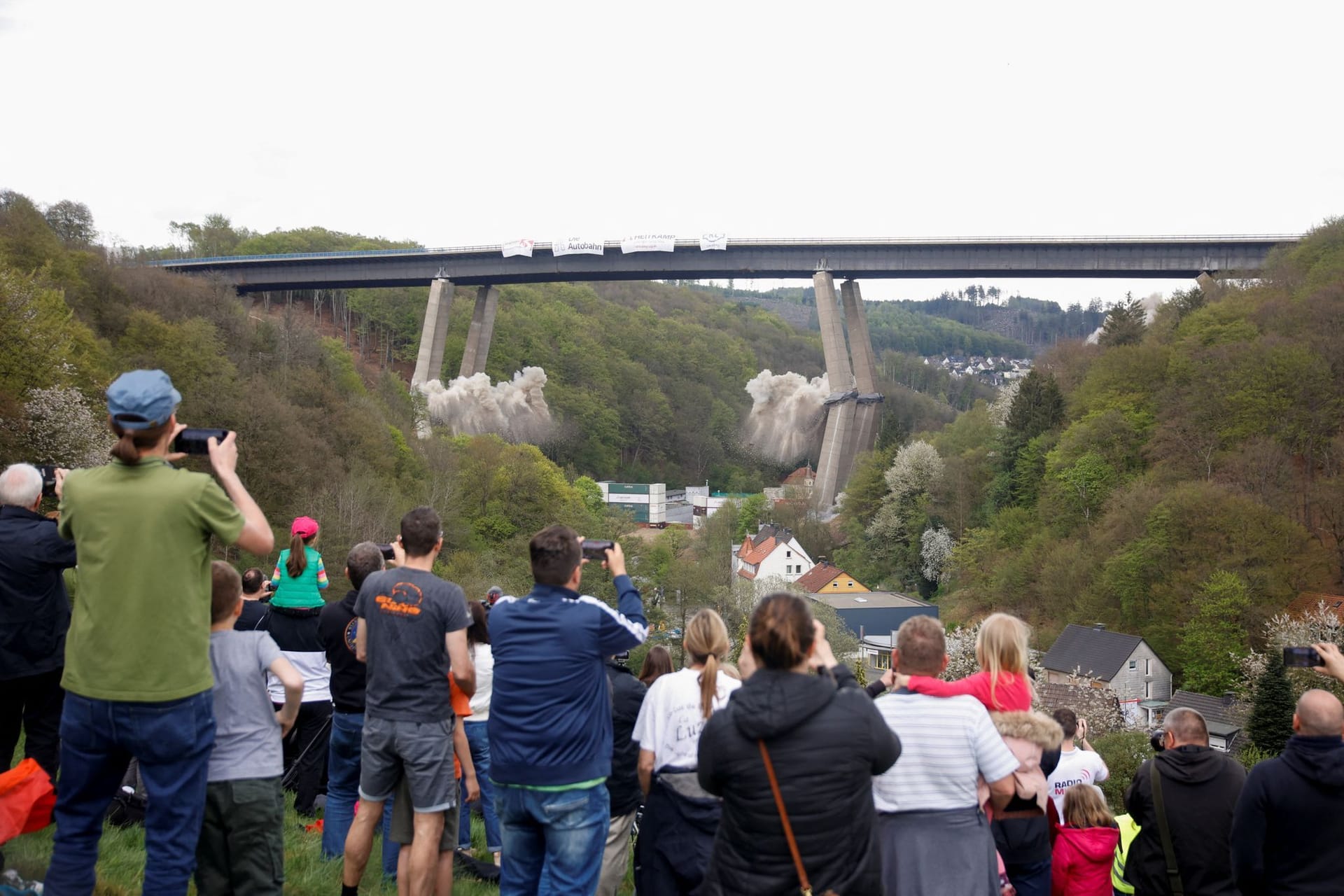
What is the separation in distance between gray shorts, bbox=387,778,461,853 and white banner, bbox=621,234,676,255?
52.6 metres

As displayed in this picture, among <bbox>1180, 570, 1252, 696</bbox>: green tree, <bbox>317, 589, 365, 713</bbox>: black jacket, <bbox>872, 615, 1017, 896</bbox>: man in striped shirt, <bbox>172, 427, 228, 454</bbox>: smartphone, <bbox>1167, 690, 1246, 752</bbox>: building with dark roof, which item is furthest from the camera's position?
<bbox>1180, 570, 1252, 696</bbox>: green tree

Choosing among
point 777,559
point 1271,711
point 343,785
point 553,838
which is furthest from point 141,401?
point 777,559

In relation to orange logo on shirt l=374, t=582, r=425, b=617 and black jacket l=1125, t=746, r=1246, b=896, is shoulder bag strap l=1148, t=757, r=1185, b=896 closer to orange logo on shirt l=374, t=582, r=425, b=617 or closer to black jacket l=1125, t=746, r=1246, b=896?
black jacket l=1125, t=746, r=1246, b=896

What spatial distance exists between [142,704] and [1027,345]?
20612cm

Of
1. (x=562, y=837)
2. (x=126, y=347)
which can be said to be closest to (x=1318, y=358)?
(x=562, y=837)

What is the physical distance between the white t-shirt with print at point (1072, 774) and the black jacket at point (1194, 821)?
25.9 inches

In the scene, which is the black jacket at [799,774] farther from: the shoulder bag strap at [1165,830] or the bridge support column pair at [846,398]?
the bridge support column pair at [846,398]

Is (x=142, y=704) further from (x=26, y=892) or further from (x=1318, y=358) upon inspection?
(x=1318, y=358)

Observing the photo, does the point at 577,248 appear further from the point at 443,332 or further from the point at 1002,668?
the point at 1002,668

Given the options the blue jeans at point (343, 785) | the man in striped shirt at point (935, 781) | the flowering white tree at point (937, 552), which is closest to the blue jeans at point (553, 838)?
the man in striped shirt at point (935, 781)

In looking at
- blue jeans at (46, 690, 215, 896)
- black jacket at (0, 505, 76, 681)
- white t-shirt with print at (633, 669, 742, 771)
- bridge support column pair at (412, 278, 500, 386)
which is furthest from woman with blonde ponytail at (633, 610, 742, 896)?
bridge support column pair at (412, 278, 500, 386)

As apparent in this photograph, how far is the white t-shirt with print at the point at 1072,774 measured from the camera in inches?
210

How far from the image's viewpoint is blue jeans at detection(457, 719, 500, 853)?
20.1 feet

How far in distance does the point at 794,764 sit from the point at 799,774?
3 cm
